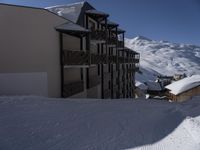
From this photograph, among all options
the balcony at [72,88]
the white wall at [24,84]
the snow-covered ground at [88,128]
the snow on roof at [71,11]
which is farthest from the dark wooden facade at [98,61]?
the snow-covered ground at [88,128]

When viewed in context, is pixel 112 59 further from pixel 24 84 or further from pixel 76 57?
pixel 24 84

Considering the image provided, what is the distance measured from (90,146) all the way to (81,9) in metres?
17.4

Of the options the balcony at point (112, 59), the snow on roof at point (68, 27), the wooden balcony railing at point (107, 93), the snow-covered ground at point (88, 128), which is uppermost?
the snow on roof at point (68, 27)

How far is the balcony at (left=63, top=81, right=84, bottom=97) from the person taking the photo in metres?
16.5

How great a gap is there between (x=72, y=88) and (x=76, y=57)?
2.33m

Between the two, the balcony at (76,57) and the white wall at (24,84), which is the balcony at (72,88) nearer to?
the balcony at (76,57)

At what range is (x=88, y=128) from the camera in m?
7.85

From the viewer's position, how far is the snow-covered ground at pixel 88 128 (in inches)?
253

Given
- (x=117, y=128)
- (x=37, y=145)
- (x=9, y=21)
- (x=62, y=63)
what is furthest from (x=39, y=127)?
(x=62, y=63)

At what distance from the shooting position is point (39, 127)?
7.54 m

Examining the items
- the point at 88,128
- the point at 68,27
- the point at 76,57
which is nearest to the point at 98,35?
the point at 76,57

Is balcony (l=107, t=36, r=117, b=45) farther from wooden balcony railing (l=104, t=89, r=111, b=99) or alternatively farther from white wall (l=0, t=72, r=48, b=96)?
white wall (l=0, t=72, r=48, b=96)

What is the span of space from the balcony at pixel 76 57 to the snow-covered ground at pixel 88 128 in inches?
228

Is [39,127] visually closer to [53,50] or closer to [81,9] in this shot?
[53,50]
